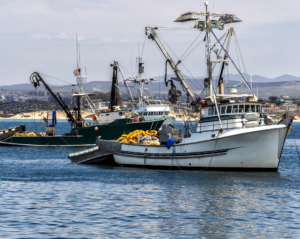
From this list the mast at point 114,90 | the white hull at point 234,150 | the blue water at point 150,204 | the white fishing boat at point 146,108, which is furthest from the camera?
the mast at point 114,90

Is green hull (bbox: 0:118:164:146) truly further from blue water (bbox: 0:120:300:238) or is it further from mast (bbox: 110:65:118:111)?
blue water (bbox: 0:120:300:238)

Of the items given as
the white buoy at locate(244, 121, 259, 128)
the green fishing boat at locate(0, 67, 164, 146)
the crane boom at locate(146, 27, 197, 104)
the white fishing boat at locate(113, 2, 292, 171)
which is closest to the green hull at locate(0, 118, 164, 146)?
the green fishing boat at locate(0, 67, 164, 146)

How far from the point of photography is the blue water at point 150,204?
59.4 feet

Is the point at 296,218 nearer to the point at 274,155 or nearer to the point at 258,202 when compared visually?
the point at 258,202

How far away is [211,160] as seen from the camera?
32750 millimetres

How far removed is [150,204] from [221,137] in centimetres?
1037

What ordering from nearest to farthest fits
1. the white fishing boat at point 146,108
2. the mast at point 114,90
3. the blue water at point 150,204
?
the blue water at point 150,204 → the white fishing boat at point 146,108 → the mast at point 114,90

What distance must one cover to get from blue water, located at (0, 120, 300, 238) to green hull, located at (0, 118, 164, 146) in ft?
82.7

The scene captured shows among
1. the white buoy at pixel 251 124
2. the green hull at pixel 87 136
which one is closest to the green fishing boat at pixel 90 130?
the green hull at pixel 87 136

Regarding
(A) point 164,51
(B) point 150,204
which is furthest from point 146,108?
(B) point 150,204

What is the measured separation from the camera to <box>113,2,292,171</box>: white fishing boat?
1229 inches

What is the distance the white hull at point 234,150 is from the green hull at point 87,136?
2538cm

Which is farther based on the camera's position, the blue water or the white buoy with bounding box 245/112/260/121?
the white buoy with bounding box 245/112/260/121

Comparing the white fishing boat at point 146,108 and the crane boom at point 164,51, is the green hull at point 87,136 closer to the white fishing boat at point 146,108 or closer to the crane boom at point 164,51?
the white fishing boat at point 146,108
